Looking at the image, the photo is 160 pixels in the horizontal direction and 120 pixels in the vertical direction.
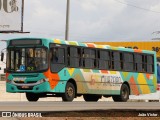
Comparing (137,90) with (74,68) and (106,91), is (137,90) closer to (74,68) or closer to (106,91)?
(106,91)

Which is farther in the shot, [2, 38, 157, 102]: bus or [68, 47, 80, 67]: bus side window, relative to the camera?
[68, 47, 80, 67]: bus side window

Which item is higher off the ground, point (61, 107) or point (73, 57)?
point (73, 57)

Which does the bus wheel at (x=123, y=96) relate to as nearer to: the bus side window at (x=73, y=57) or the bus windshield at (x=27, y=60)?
the bus side window at (x=73, y=57)

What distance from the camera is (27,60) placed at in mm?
24422

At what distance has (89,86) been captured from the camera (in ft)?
87.4

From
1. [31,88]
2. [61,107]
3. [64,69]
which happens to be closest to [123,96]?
[64,69]

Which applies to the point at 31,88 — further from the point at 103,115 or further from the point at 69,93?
the point at 103,115

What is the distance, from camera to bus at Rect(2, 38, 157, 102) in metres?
24.2

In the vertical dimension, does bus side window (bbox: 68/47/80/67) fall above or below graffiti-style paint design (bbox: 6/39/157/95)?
above

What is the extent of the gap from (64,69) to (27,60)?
1.61 meters

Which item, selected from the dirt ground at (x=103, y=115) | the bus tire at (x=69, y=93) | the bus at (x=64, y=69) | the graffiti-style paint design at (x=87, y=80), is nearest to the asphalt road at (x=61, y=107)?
the dirt ground at (x=103, y=115)

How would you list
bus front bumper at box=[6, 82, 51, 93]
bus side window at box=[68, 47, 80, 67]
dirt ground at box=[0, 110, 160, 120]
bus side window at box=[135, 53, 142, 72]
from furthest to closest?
1. bus side window at box=[135, 53, 142, 72]
2. bus side window at box=[68, 47, 80, 67]
3. bus front bumper at box=[6, 82, 51, 93]
4. dirt ground at box=[0, 110, 160, 120]

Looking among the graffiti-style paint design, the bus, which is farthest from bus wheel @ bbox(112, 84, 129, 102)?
the graffiti-style paint design

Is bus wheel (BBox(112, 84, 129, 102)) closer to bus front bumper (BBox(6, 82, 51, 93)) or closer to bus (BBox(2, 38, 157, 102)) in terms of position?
bus (BBox(2, 38, 157, 102))
